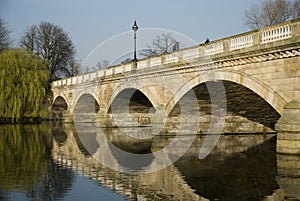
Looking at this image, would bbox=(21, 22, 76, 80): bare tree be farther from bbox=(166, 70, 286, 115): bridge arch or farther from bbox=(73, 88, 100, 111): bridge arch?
bbox=(166, 70, 286, 115): bridge arch

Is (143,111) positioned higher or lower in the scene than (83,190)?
higher

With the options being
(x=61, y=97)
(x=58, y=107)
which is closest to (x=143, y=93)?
(x=61, y=97)

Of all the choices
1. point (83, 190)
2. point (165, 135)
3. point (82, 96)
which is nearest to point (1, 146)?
point (165, 135)

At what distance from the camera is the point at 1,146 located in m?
17.7

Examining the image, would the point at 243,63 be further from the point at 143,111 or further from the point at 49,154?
the point at 143,111

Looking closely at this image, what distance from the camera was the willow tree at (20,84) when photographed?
3488 centimetres

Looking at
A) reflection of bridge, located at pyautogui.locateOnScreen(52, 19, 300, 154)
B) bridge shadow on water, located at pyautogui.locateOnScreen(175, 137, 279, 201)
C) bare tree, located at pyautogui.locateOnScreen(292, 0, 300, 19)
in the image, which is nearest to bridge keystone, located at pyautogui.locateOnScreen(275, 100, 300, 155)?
reflection of bridge, located at pyautogui.locateOnScreen(52, 19, 300, 154)

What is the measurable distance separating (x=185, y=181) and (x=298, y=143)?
3.89m

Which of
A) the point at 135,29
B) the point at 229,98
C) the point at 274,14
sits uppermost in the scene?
the point at 274,14

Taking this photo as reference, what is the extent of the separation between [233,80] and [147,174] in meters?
5.61

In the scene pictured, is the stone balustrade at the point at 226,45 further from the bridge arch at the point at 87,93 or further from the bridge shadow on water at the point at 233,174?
the bridge arch at the point at 87,93

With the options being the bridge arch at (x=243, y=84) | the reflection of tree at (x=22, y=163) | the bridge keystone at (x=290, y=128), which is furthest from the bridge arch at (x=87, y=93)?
the bridge keystone at (x=290, y=128)

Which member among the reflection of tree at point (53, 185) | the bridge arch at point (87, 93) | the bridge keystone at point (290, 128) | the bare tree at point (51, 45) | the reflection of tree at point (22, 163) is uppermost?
the bare tree at point (51, 45)

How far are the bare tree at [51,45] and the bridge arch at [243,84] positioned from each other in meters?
32.6
